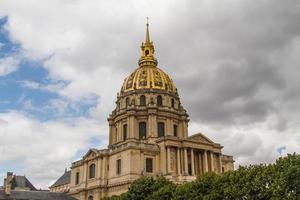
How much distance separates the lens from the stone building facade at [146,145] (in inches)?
2635

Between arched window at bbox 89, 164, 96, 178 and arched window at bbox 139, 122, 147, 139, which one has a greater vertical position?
arched window at bbox 139, 122, 147, 139

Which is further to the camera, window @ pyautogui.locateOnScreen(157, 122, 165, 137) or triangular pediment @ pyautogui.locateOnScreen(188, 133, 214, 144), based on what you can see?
window @ pyautogui.locateOnScreen(157, 122, 165, 137)

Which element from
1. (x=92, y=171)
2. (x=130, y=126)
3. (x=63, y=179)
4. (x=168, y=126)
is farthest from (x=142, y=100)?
(x=63, y=179)

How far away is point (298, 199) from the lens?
3422 centimetres

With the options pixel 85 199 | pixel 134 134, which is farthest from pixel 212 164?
pixel 85 199

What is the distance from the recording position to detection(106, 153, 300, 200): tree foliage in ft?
116

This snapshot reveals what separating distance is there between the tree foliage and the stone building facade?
18.0 metres

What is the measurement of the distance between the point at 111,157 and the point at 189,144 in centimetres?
1336

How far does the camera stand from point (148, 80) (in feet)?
266

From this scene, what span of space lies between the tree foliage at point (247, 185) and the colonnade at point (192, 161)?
18.7 m

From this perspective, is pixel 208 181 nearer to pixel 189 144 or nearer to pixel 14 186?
pixel 189 144

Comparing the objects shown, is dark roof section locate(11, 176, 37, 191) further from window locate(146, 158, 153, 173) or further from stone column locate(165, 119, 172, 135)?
window locate(146, 158, 153, 173)

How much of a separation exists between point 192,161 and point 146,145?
26.8ft

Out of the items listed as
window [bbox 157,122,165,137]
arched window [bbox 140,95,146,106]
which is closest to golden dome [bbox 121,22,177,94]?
arched window [bbox 140,95,146,106]
